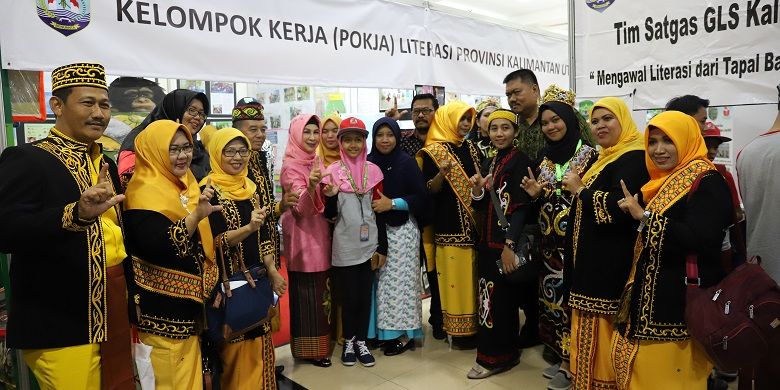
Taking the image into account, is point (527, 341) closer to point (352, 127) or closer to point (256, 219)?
point (352, 127)

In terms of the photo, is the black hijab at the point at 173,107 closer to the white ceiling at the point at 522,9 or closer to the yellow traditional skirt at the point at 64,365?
the yellow traditional skirt at the point at 64,365

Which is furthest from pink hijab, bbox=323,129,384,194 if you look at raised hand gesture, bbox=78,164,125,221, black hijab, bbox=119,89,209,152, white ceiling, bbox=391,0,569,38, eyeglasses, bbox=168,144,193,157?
white ceiling, bbox=391,0,569,38

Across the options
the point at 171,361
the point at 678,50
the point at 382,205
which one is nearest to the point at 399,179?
the point at 382,205

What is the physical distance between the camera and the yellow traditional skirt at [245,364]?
2.35 meters

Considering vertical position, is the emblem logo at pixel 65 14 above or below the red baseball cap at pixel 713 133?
above

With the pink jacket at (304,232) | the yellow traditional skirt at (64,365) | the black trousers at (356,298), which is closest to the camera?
the yellow traditional skirt at (64,365)

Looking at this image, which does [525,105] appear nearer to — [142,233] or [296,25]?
[296,25]

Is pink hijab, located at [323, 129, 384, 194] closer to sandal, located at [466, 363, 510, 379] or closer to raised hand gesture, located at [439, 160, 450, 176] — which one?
raised hand gesture, located at [439, 160, 450, 176]

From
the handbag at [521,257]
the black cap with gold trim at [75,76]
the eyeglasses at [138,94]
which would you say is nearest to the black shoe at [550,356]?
the handbag at [521,257]

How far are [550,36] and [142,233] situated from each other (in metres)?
5.04

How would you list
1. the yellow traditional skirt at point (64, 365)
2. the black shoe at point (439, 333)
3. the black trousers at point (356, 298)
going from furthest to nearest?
the black shoe at point (439, 333) → the black trousers at point (356, 298) → the yellow traditional skirt at point (64, 365)

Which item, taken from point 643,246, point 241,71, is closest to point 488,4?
point 241,71

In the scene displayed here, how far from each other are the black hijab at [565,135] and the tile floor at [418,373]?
4.35ft

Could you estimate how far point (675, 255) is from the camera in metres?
1.94
